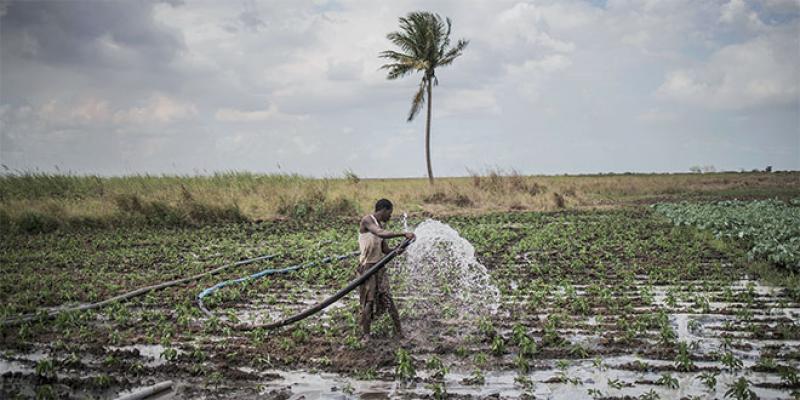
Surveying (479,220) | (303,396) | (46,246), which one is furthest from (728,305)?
(46,246)

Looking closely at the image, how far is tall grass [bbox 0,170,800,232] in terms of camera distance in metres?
19.5

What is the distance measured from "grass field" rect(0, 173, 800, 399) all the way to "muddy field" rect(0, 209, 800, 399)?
3 cm

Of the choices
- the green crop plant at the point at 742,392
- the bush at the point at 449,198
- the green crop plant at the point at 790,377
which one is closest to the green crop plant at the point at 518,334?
the green crop plant at the point at 742,392

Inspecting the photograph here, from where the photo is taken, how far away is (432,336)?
7332 mm

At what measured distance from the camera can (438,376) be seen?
5.91 m

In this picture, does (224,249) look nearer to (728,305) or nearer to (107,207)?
(107,207)

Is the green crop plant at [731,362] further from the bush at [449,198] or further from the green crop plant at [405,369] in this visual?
the bush at [449,198]

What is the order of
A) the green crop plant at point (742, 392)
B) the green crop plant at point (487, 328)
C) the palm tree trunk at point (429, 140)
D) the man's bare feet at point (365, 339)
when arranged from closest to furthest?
the green crop plant at point (742, 392) < the man's bare feet at point (365, 339) < the green crop plant at point (487, 328) < the palm tree trunk at point (429, 140)

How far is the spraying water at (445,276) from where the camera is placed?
28.7 ft

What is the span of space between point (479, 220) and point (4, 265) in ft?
45.2

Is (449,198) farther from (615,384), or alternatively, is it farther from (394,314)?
(615,384)

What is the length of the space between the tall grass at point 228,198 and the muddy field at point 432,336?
6308 mm

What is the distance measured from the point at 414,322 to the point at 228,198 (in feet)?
50.7

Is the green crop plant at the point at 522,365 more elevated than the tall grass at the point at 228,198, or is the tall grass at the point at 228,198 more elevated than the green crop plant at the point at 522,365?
the tall grass at the point at 228,198
